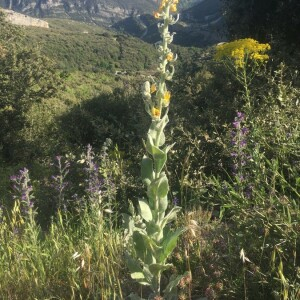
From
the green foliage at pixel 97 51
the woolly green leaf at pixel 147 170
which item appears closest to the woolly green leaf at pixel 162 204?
the woolly green leaf at pixel 147 170

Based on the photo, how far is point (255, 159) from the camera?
7.48 ft

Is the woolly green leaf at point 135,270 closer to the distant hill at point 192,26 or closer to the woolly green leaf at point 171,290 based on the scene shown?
the woolly green leaf at point 171,290

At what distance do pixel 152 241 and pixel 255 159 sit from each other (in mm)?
811

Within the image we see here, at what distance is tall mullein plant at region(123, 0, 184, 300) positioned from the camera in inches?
74.7

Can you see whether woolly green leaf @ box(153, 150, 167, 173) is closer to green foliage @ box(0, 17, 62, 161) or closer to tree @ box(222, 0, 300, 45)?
tree @ box(222, 0, 300, 45)

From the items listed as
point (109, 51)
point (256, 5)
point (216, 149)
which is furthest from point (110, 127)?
point (109, 51)

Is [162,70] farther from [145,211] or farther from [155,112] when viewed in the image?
[145,211]

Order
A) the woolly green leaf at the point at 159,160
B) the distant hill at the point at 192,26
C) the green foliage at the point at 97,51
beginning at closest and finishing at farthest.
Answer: the woolly green leaf at the point at 159,160 → the green foliage at the point at 97,51 → the distant hill at the point at 192,26

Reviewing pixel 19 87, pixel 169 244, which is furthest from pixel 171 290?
pixel 19 87

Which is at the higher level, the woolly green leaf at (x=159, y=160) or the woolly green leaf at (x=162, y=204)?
the woolly green leaf at (x=159, y=160)

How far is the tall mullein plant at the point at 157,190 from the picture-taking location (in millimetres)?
1898

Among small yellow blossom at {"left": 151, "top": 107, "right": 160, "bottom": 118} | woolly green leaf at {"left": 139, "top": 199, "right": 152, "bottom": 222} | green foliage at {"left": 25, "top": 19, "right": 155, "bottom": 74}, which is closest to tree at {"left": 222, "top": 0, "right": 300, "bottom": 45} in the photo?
small yellow blossom at {"left": 151, "top": 107, "right": 160, "bottom": 118}

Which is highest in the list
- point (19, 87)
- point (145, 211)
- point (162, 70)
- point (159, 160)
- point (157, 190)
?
point (162, 70)

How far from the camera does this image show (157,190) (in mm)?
1928
